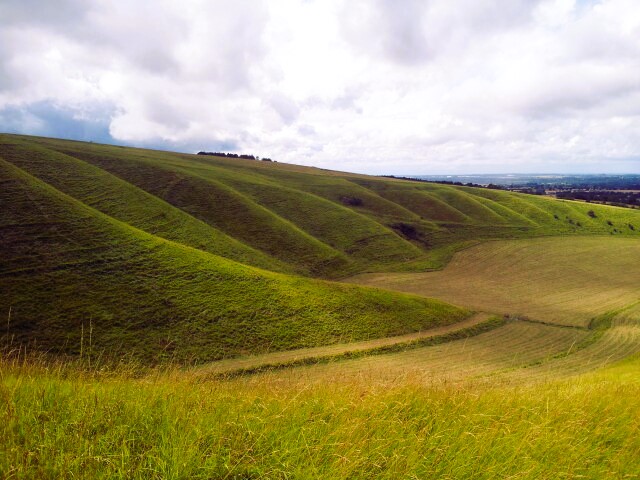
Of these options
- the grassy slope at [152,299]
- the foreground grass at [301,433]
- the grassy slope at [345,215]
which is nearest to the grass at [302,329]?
the foreground grass at [301,433]

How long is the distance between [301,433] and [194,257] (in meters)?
52.3

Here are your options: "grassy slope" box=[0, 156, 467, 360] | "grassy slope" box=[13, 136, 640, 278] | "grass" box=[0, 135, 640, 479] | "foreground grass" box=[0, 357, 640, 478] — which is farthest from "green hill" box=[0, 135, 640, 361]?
"foreground grass" box=[0, 357, 640, 478]

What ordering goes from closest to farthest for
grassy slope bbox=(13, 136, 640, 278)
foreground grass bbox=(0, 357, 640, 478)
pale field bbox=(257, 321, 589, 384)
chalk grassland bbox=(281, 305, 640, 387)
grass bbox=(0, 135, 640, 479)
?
foreground grass bbox=(0, 357, 640, 478), grass bbox=(0, 135, 640, 479), chalk grassland bbox=(281, 305, 640, 387), pale field bbox=(257, 321, 589, 384), grassy slope bbox=(13, 136, 640, 278)


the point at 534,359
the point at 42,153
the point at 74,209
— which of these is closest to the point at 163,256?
the point at 74,209

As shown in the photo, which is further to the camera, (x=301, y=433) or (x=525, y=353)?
(x=525, y=353)

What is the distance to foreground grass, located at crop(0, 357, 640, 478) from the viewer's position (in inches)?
155

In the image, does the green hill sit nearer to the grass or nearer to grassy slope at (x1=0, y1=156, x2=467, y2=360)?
grassy slope at (x1=0, y1=156, x2=467, y2=360)

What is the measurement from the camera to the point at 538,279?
76438 millimetres

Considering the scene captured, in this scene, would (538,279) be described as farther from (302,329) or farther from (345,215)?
(302,329)

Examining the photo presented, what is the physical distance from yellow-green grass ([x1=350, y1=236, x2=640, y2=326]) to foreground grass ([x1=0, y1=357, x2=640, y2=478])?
5604 centimetres

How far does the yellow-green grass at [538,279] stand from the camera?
60312 millimetres

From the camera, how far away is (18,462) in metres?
3.74

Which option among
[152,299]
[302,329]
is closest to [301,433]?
[302,329]

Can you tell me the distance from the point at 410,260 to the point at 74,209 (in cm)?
6406
